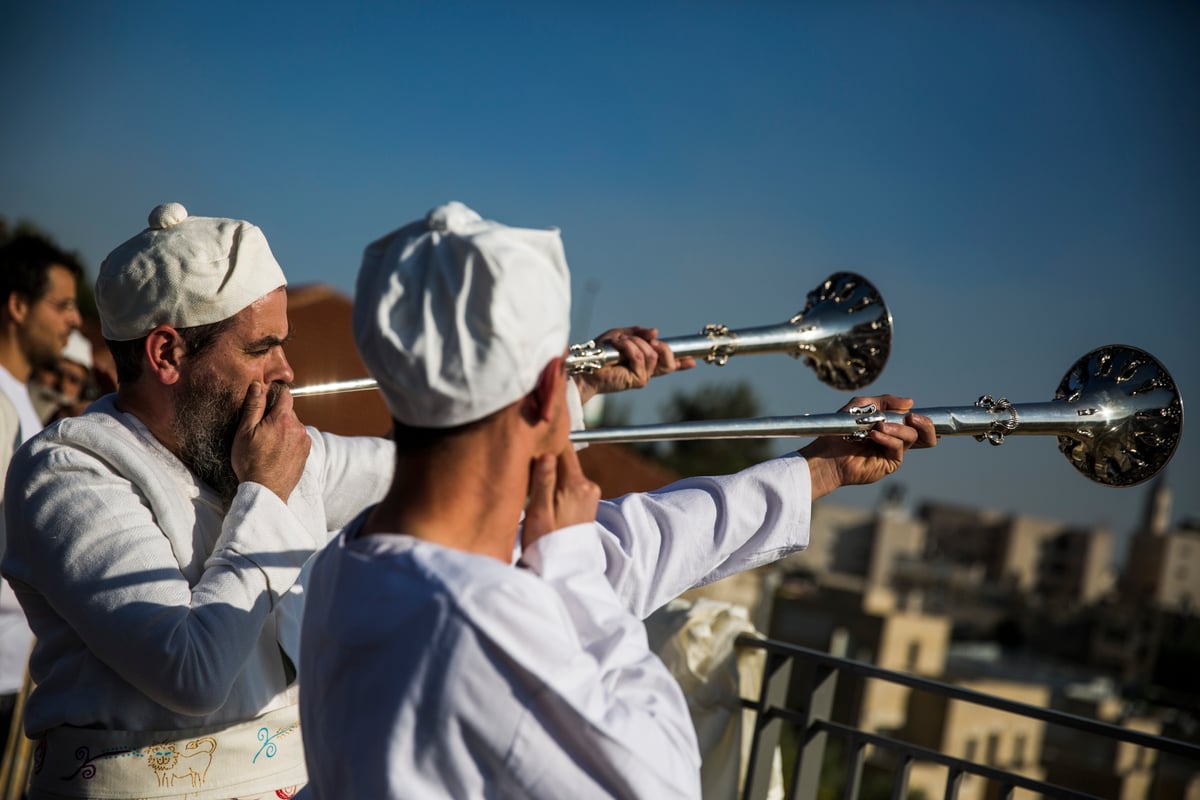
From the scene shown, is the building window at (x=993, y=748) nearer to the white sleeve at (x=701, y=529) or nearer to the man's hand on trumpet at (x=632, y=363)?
the man's hand on trumpet at (x=632, y=363)

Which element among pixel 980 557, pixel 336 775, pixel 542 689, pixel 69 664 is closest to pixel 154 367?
pixel 69 664

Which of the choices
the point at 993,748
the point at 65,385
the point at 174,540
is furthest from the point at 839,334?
the point at 993,748

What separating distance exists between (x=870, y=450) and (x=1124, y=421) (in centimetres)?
90

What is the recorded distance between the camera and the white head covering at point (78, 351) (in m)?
5.19

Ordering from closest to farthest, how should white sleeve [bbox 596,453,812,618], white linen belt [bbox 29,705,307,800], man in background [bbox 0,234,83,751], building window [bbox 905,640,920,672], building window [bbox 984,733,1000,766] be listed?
white linen belt [bbox 29,705,307,800] < white sleeve [bbox 596,453,812,618] < man in background [bbox 0,234,83,751] < building window [bbox 984,733,1000,766] < building window [bbox 905,640,920,672]

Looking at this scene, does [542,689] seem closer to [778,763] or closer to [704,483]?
[704,483]

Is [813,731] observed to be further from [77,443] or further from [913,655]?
[913,655]

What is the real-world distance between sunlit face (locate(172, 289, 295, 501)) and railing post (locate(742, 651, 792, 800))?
2103mm

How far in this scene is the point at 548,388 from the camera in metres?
1.62

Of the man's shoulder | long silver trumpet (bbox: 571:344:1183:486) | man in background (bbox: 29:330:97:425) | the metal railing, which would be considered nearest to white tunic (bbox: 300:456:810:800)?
the man's shoulder

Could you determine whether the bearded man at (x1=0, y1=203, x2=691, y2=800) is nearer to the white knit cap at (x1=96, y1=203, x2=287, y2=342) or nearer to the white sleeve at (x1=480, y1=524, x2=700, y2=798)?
the white knit cap at (x1=96, y1=203, x2=287, y2=342)

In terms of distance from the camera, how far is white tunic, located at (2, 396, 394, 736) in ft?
7.07

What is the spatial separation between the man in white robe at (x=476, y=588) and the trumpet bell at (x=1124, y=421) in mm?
1894

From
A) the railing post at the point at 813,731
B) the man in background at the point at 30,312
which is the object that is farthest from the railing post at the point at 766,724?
the man in background at the point at 30,312
